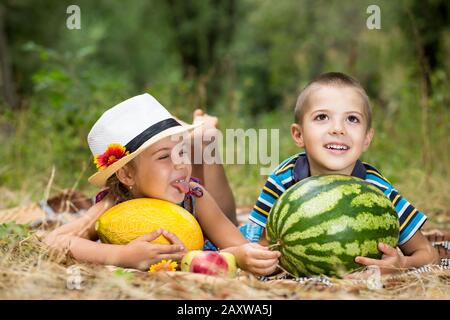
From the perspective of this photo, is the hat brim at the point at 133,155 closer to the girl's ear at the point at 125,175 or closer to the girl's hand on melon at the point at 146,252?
the girl's ear at the point at 125,175

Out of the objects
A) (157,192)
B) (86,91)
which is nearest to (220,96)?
(86,91)

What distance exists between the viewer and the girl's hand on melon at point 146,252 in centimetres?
285

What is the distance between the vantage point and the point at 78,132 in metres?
6.88

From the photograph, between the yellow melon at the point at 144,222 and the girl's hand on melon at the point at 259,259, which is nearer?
the girl's hand on melon at the point at 259,259

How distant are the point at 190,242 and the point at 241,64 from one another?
64.3ft

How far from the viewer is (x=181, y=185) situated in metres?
3.19

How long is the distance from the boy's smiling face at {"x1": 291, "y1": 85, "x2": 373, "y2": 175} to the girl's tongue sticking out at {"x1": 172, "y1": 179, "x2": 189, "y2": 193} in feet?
2.38

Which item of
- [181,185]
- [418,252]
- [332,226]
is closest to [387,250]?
[332,226]

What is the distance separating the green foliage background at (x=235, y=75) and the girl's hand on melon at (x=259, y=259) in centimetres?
148

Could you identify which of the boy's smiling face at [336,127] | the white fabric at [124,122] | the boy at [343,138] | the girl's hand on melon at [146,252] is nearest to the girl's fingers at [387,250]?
the boy at [343,138]

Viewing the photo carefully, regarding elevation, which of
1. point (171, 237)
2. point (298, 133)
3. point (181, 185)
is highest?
point (298, 133)

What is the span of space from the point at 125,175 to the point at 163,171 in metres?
0.27

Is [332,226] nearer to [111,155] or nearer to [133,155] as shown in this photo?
[133,155]

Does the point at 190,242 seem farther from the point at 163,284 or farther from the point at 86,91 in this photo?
the point at 86,91
